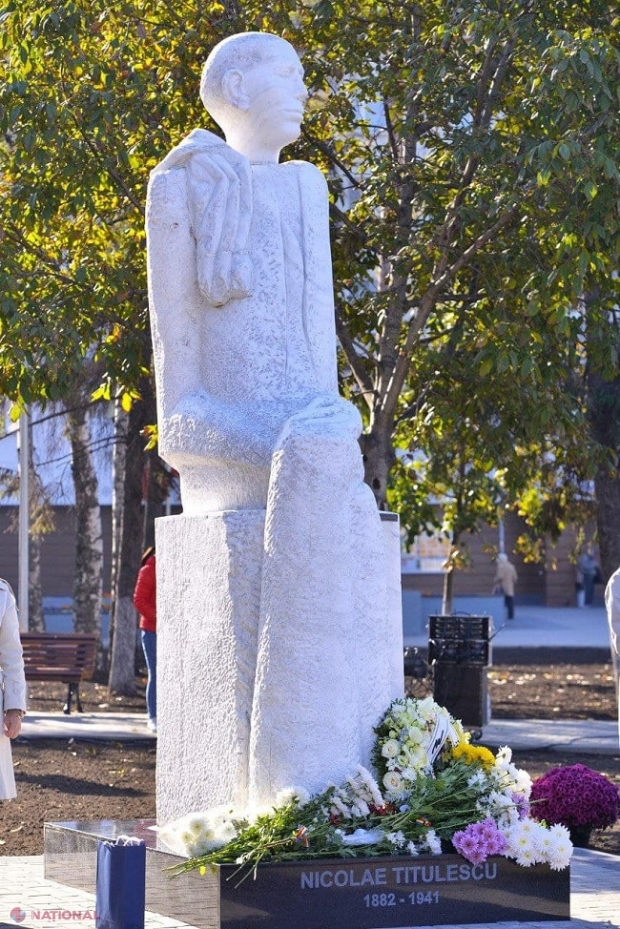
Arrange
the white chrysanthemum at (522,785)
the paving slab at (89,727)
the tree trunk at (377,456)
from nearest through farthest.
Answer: the white chrysanthemum at (522,785), the tree trunk at (377,456), the paving slab at (89,727)

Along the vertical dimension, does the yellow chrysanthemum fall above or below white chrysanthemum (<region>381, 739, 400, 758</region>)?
below

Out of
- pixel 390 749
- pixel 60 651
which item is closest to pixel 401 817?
pixel 390 749

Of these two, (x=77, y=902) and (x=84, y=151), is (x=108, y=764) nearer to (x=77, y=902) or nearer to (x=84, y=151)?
(x=84, y=151)

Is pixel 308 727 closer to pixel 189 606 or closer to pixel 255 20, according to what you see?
pixel 189 606

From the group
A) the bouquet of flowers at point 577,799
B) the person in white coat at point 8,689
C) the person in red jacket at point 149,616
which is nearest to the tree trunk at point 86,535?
the person in red jacket at point 149,616

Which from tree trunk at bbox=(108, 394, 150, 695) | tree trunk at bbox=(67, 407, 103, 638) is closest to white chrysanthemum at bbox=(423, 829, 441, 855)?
tree trunk at bbox=(108, 394, 150, 695)

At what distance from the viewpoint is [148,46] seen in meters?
13.6

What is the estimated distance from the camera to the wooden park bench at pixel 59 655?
17.0 metres

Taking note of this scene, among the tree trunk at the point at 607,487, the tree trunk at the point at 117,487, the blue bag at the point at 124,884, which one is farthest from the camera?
the tree trunk at the point at 117,487

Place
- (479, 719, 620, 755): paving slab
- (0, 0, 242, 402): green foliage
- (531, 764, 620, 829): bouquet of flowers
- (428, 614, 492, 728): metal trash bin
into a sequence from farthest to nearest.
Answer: (428, 614, 492, 728): metal trash bin, (479, 719, 620, 755): paving slab, (0, 0, 242, 402): green foliage, (531, 764, 620, 829): bouquet of flowers

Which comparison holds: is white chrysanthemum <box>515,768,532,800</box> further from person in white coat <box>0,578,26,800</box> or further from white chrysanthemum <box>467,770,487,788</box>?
person in white coat <box>0,578,26,800</box>

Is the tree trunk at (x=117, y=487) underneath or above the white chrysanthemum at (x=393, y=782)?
above

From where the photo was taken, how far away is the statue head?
7.45m

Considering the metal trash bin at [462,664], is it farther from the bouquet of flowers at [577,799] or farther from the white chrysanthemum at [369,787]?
the white chrysanthemum at [369,787]
